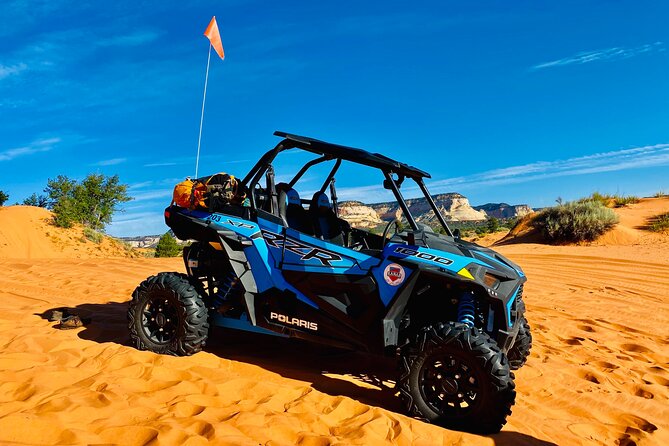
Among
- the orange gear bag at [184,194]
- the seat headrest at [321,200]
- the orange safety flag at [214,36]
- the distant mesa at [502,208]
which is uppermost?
the orange safety flag at [214,36]

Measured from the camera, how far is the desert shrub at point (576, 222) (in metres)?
17.6

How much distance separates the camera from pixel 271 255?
16.0ft

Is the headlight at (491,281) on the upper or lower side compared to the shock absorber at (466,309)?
upper

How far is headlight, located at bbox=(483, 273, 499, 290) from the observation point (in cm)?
396

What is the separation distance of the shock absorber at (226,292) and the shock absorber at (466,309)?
2.29 meters

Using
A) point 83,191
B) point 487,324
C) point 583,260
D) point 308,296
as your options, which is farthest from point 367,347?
point 83,191

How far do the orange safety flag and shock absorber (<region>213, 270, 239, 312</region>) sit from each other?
15.2 ft

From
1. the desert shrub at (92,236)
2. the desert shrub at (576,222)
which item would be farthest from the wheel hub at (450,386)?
the desert shrub at (92,236)

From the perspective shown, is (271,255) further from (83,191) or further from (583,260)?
(83,191)

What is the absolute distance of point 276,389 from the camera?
13.8ft

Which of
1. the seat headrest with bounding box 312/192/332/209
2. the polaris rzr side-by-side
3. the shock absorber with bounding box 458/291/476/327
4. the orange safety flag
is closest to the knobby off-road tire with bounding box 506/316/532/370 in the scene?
the polaris rzr side-by-side

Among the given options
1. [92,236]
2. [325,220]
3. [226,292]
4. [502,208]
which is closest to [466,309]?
[325,220]

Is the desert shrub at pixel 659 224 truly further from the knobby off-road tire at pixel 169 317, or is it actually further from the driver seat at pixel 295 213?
the knobby off-road tire at pixel 169 317

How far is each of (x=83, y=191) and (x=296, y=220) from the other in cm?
3479
